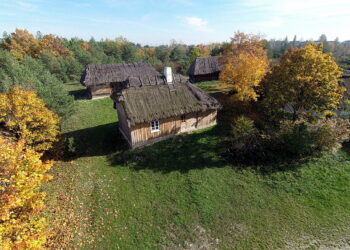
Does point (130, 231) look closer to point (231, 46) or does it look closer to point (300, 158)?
point (300, 158)

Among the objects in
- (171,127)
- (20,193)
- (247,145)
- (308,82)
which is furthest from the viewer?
(171,127)

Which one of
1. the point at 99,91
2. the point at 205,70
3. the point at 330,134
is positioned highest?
the point at 205,70

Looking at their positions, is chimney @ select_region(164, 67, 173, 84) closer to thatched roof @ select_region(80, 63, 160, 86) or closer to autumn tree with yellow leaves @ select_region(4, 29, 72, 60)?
thatched roof @ select_region(80, 63, 160, 86)

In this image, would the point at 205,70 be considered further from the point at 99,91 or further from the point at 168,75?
the point at 99,91

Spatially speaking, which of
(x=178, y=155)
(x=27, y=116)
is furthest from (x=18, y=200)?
(x=178, y=155)

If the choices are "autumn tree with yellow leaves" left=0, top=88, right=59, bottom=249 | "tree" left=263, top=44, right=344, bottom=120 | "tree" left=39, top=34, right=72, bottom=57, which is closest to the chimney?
"tree" left=263, top=44, right=344, bottom=120
